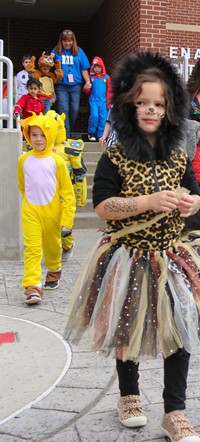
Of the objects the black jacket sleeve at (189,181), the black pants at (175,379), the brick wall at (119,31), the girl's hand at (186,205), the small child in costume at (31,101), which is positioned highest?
the brick wall at (119,31)

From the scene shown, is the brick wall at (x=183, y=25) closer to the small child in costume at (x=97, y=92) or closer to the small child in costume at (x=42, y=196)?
the small child in costume at (x=97, y=92)

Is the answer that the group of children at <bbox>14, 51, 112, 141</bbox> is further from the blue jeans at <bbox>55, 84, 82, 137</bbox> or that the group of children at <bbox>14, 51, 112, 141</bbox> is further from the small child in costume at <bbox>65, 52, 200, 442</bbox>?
the small child in costume at <bbox>65, 52, 200, 442</bbox>

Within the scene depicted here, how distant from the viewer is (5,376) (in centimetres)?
307

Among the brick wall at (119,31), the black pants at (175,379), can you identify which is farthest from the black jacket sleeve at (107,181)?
the brick wall at (119,31)

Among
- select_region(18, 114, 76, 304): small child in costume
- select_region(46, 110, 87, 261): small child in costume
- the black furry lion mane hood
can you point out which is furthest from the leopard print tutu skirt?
select_region(46, 110, 87, 261): small child in costume

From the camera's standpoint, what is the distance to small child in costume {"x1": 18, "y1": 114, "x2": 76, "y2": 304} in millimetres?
4648

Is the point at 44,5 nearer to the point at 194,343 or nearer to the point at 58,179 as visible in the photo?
the point at 58,179

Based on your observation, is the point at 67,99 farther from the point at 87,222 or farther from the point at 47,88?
the point at 87,222

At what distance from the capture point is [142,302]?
2.28 metres

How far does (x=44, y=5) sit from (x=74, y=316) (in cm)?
1210

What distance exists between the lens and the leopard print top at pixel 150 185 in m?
2.34

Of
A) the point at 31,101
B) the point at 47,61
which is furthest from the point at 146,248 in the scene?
the point at 47,61

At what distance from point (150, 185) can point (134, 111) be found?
344mm

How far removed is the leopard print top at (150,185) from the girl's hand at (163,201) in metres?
0.13
